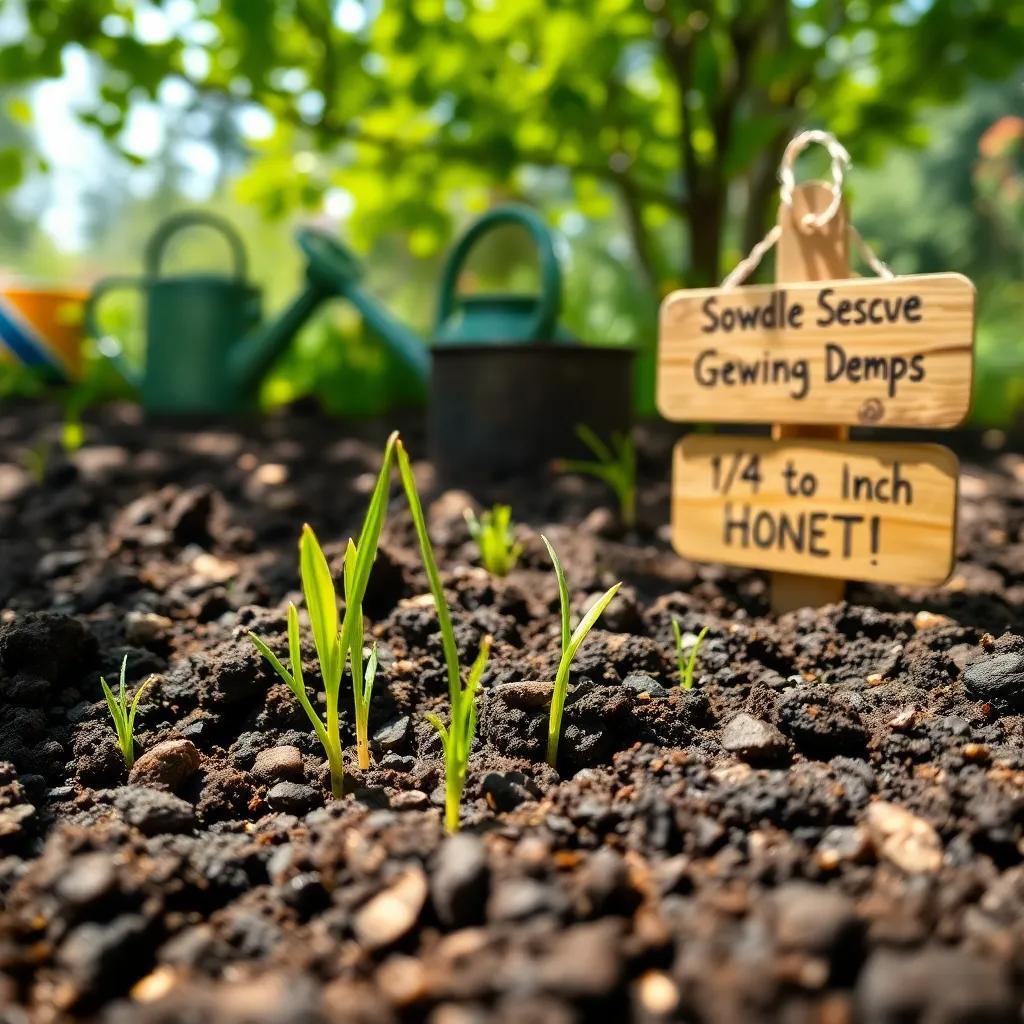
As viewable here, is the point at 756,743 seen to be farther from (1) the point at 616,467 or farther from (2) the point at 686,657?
(1) the point at 616,467

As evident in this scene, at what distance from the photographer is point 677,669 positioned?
3.99ft

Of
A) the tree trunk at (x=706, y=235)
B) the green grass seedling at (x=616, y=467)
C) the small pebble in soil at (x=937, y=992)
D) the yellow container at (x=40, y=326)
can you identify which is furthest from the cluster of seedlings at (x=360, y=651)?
the yellow container at (x=40, y=326)

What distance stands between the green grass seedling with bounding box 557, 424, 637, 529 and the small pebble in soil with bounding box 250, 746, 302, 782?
1.00m

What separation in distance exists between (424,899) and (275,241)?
41.0 ft

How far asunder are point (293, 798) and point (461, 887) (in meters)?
0.28

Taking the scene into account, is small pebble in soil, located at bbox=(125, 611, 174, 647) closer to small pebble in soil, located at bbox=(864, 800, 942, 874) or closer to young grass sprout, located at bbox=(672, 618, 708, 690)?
young grass sprout, located at bbox=(672, 618, 708, 690)

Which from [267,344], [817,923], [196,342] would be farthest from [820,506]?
[196,342]

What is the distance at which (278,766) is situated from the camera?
0.98 m

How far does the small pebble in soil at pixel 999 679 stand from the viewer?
1.06 m

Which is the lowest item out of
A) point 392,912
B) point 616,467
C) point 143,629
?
point 392,912

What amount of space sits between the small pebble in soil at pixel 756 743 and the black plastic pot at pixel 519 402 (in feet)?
4.12

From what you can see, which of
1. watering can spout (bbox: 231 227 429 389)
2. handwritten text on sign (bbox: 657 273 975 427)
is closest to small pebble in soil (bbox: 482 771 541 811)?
handwritten text on sign (bbox: 657 273 975 427)

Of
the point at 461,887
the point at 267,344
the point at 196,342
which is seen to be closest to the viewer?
the point at 461,887

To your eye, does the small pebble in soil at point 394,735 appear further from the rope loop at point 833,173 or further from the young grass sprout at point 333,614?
the rope loop at point 833,173
